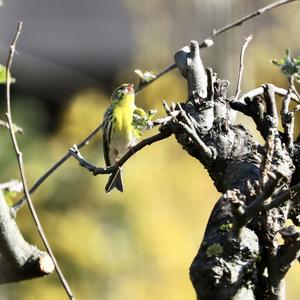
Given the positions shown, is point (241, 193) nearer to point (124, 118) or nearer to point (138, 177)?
point (124, 118)

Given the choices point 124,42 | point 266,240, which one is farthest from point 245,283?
point 124,42

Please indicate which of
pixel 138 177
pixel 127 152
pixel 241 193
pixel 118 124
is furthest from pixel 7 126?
pixel 138 177

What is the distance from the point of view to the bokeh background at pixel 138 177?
567cm

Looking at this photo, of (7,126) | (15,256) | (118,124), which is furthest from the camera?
(118,124)

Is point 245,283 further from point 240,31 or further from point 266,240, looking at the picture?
point 240,31

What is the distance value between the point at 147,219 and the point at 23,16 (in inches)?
127

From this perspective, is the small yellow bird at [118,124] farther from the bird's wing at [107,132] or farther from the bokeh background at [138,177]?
the bokeh background at [138,177]

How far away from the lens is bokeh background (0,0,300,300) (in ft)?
18.6

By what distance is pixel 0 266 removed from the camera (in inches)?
81.0

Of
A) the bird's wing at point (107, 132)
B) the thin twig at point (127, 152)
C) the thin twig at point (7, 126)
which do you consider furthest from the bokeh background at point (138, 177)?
the thin twig at point (127, 152)

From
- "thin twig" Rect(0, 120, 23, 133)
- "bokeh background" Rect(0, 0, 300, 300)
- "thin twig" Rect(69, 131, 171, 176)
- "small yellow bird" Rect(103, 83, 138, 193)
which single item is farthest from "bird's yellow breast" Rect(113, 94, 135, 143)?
"bokeh background" Rect(0, 0, 300, 300)

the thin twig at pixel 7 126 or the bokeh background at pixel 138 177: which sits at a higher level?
the bokeh background at pixel 138 177

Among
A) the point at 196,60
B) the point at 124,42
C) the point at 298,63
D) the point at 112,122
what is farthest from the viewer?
the point at 124,42

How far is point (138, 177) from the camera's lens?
590 centimetres
